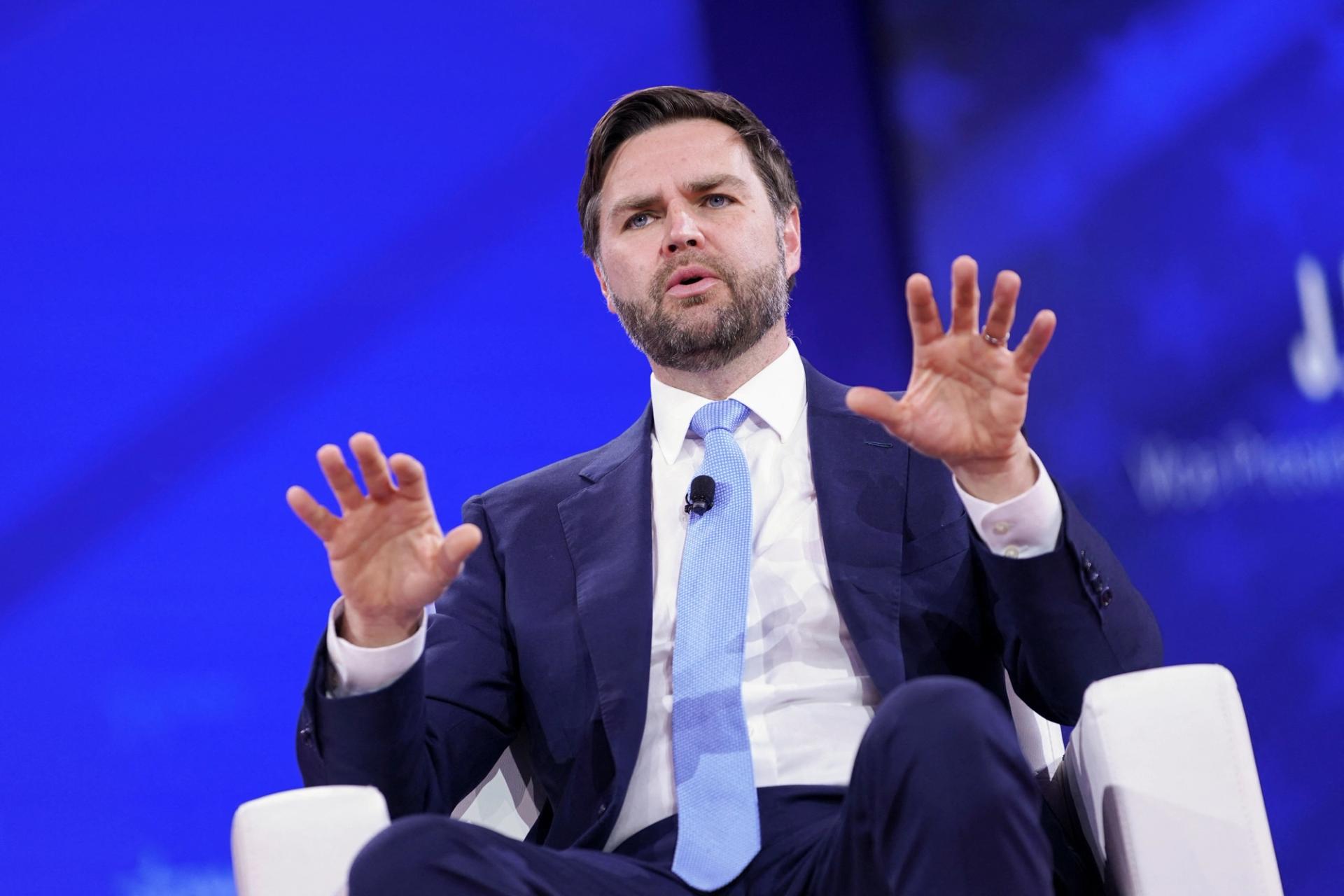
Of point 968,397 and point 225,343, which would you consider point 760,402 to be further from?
point 225,343

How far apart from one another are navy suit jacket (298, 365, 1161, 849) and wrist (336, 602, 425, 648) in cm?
5

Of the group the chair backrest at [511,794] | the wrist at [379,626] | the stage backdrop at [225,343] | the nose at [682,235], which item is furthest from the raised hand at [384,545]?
the stage backdrop at [225,343]

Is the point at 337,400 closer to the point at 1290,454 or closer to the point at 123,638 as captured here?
the point at 123,638

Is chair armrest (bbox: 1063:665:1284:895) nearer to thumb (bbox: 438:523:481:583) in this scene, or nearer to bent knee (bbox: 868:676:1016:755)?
bent knee (bbox: 868:676:1016:755)

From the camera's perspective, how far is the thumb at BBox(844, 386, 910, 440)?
1410 millimetres

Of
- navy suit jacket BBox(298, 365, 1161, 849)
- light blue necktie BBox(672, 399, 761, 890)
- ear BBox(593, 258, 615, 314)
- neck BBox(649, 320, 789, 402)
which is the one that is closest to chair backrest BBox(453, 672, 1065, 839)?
navy suit jacket BBox(298, 365, 1161, 849)

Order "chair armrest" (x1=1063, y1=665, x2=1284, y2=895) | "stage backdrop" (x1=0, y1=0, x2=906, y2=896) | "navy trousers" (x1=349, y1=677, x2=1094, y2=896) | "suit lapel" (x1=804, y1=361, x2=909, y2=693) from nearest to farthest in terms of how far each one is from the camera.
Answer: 1. "navy trousers" (x1=349, y1=677, x2=1094, y2=896)
2. "chair armrest" (x1=1063, y1=665, x2=1284, y2=895)
3. "suit lapel" (x1=804, y1=361, x2=909, y2=693)
4. "stage backdrop" (x1=0, y1=0, x2=906, y2=896)

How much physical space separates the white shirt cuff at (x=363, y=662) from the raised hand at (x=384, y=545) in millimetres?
25

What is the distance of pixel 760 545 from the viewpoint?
68.6 inches

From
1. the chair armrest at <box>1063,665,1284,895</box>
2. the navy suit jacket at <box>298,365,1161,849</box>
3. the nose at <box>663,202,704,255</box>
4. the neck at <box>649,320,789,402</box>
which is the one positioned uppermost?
the nose at <box>663,202,704,255</box>

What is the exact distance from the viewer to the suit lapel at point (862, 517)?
163cm

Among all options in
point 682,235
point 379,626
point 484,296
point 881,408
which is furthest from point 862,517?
point 484,296

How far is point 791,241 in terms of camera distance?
2.22 metres

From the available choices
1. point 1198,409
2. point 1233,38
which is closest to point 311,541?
point 1198,409
